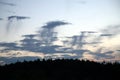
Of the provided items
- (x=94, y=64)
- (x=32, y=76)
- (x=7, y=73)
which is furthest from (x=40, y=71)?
(x=94, y=64)

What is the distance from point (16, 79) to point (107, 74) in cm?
1134

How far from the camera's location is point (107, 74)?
32500mm

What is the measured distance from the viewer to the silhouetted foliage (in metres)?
32.3

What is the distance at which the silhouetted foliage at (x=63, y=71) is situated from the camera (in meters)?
32.3

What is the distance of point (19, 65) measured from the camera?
3869 cm

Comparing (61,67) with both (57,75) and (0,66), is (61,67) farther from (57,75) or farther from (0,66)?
(0,66)

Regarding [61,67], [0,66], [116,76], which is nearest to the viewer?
[116,76]

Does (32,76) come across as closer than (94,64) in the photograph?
Yes

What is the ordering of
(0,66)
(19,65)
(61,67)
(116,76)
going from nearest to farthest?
(116,76) < (61,67) < (19,65) < (0,66)

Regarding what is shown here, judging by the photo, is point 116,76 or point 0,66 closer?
point 116,76

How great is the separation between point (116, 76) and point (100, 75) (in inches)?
75.8

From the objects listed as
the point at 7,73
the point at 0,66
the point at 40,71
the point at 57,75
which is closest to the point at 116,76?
the point at 57,75

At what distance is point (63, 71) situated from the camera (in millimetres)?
33312

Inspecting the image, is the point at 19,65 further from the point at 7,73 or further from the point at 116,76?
the point at 116,76
